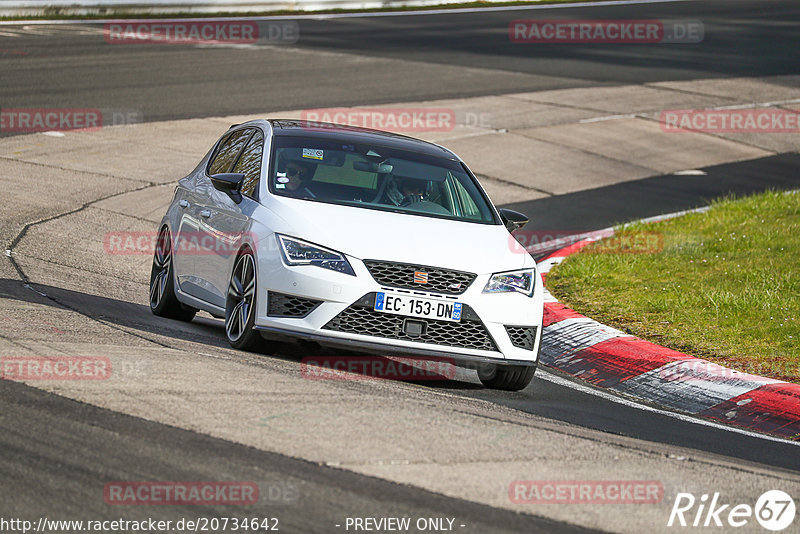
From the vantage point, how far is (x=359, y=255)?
782 cm

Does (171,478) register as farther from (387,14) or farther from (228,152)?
(387,14)

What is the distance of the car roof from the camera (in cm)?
940

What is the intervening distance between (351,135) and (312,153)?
1.73 feet

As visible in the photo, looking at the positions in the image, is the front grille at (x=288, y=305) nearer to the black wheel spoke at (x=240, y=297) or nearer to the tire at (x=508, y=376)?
the black wheel spoke at (x=240, y=297)

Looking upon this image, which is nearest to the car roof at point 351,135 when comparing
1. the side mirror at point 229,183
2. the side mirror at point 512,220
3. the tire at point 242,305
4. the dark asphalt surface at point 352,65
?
the side mirror at point 229,183

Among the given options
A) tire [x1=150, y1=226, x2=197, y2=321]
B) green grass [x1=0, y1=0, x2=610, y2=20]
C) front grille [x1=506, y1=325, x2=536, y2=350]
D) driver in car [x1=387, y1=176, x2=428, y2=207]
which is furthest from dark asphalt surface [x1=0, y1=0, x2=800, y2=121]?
front grille [x1=506, y1=325, x2=536, y2=350]

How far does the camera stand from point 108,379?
655cm

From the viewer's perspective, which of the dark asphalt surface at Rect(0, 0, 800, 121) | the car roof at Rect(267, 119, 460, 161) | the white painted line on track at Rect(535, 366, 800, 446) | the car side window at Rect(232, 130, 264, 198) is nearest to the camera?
the white painted line on track at Rect(535, 366, 800, 446)

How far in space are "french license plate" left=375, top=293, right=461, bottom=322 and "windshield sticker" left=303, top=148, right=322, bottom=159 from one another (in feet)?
5.66

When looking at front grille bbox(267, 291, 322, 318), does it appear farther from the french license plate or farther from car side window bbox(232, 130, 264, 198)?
car side window bbox(232, 130, 264, 198)

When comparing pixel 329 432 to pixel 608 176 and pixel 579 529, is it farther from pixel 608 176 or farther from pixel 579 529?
pixel 608 176

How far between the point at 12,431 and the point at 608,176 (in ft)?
46.3

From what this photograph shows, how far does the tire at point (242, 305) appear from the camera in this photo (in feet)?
26.5

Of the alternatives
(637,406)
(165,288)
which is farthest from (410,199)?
(165,288)
